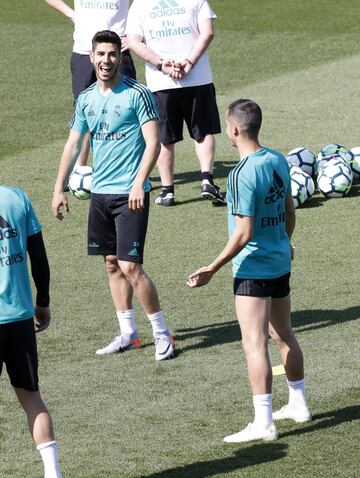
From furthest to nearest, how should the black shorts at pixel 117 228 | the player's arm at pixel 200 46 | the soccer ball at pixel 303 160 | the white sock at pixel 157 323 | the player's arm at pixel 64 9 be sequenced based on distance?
1. the player's arm at pixel 64 9
2. the soccer ball at pixel 303 160
3. the player's arm at pixel 200 46
4. the white sock at pixel 157 323
5. the black shorts at pixel 117 228

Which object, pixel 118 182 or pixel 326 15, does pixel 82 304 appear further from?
pixel 326 15

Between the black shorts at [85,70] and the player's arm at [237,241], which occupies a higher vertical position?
the black shorts at [85,70]

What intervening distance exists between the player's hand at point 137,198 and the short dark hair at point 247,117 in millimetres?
1648

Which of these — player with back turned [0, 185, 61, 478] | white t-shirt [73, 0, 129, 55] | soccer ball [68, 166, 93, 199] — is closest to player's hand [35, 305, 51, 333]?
player with back turned [0, 185, 61, 478]

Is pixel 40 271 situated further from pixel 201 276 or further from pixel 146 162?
pixel 146 162

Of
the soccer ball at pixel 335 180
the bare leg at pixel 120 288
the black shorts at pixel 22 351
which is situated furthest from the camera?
the soccer ball at pixel 335 180

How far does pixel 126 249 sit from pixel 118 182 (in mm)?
Result: 518

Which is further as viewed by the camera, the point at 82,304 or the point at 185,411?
the point at 82,304

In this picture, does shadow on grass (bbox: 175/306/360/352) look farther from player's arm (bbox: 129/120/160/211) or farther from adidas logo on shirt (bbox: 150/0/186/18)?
adidas logo on shirt (bbox: 150/0/186/18)

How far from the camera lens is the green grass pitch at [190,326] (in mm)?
7312

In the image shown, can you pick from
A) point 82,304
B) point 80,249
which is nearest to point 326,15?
point 80,249

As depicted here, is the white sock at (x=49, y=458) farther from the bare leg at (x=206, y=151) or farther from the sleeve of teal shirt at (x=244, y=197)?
the bare leg at (x=206, y=151)

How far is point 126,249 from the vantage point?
9.15 m

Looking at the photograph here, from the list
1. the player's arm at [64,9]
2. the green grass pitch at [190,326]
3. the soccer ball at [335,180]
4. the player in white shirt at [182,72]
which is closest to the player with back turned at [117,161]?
the green grass pitch at [190,326]
